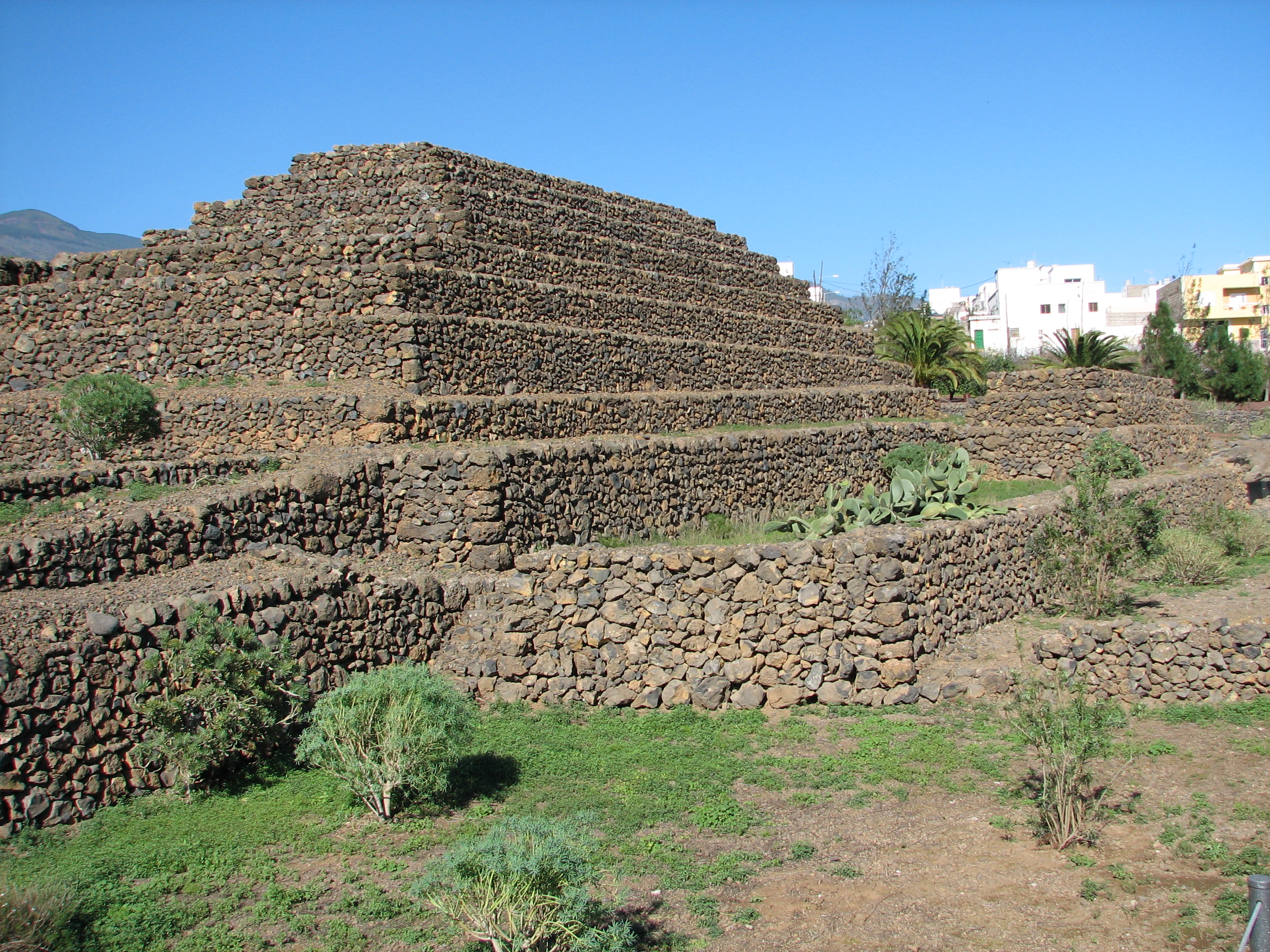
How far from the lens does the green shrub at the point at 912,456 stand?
2052 centimetres

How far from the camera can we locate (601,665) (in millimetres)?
10031

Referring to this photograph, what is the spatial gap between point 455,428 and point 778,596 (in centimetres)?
549

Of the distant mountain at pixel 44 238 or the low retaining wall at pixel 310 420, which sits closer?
the low retaining wall at pixel 310 420

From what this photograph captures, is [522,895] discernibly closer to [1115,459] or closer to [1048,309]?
[1115,459]

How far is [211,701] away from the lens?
24.2 feet

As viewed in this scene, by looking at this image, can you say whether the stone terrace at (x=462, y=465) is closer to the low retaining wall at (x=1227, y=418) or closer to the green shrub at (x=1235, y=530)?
the green shrub at (x=1235, y=530)

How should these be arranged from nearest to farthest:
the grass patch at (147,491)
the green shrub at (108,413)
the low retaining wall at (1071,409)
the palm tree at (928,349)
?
the grass patch at (147,491)
the green shrub at (108,413)
the low retaining wall at (1071,409)
the palm tree at (928,349)

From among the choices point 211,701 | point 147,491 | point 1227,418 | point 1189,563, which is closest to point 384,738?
point 211,701

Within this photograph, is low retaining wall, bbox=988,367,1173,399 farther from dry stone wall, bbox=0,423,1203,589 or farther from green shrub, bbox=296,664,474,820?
green shrub, bbox=296,664,474,820

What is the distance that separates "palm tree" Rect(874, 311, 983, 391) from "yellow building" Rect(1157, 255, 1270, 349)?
121ft

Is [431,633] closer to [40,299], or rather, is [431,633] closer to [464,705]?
[464,705]

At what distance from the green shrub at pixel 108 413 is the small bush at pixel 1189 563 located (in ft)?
44.7

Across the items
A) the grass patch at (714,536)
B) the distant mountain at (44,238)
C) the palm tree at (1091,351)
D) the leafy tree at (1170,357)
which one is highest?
the distant mountain at (44,238)

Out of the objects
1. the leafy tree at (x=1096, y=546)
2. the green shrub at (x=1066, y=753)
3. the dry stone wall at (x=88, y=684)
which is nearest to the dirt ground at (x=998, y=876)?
the green shrub at (x=1066, y=753)
